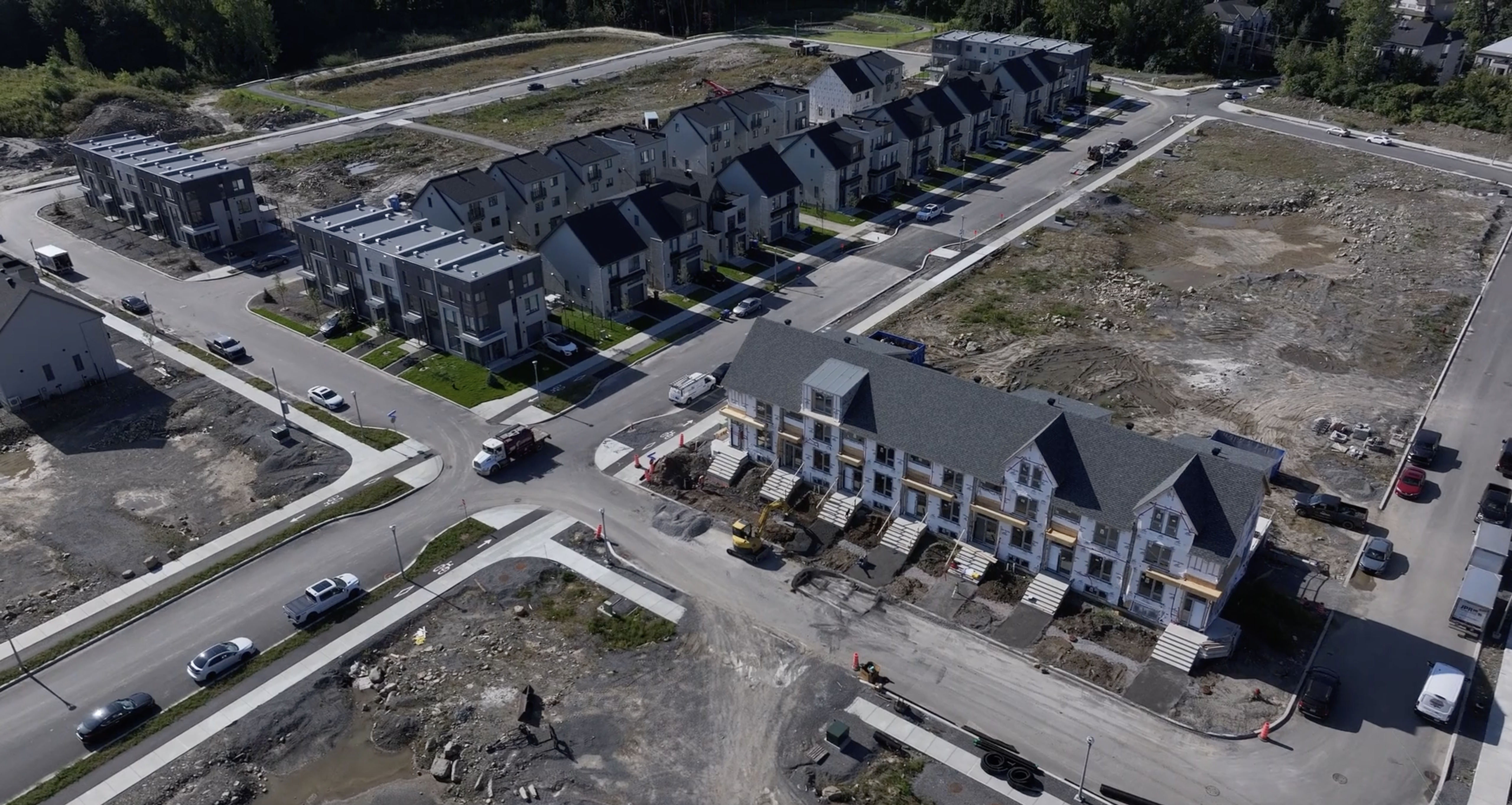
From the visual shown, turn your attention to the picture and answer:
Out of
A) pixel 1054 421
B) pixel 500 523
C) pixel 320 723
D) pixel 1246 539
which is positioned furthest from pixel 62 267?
pixel 1246 539

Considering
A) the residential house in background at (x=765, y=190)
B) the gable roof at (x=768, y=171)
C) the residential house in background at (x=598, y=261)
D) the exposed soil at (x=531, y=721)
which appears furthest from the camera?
the gable roof at (x=768, y=171)

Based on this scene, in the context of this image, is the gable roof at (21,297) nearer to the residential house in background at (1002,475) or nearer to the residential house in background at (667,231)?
the residential house in background at (667,231)

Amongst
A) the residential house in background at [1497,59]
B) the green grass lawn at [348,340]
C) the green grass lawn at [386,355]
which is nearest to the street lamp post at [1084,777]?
the green grass lawn at [386,355]

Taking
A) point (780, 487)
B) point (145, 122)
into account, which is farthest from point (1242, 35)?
point (145, 122)

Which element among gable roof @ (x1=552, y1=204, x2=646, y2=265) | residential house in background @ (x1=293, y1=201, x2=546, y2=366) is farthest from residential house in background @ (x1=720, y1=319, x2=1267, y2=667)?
gable roof @ (x1=552, y1=204, x2=646, y2=265)

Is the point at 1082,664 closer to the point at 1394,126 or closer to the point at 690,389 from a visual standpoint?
the point at 690,389

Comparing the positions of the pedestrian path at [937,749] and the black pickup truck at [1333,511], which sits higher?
the black pickup truck at [1333,511]

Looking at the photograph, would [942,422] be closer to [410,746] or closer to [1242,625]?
[1242,625]
